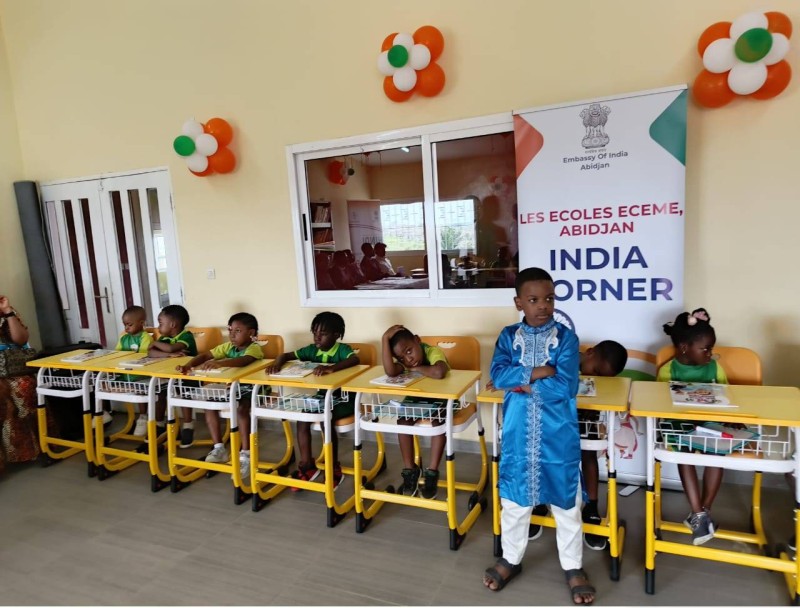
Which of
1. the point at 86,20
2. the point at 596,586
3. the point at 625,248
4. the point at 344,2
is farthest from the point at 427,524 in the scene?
the point at 86,20

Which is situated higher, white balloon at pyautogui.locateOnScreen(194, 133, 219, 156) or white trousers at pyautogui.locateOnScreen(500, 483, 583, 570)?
white balloon at pyautogui.locateOnScreen(194, 133, 219, 156)

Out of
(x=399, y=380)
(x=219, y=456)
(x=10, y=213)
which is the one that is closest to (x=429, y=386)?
(x=399, y=380)

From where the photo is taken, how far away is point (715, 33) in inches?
101

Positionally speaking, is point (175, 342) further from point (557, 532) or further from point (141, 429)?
point (557, 532)

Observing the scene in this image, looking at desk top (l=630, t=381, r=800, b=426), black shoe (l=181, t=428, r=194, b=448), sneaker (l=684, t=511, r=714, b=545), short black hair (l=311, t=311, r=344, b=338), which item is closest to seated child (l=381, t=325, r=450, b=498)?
short black hair (l=311, t=311, r=344, b=338)

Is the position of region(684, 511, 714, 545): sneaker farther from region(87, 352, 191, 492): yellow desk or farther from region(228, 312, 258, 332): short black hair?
region(87, 352, 191, 492): yellow desk

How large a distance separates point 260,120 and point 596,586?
11.9 feet

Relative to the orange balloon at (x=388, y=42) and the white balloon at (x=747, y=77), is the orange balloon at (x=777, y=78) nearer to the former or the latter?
the white balloon at (x=747, y=77)

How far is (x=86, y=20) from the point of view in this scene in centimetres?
436

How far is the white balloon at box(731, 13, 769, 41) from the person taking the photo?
7.98 feet

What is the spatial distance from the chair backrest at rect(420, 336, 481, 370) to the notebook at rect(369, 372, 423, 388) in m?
0.38

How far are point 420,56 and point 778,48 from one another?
182 cm

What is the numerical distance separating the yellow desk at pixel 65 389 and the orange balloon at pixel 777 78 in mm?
4196

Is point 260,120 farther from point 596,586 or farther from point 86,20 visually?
point 596,586
